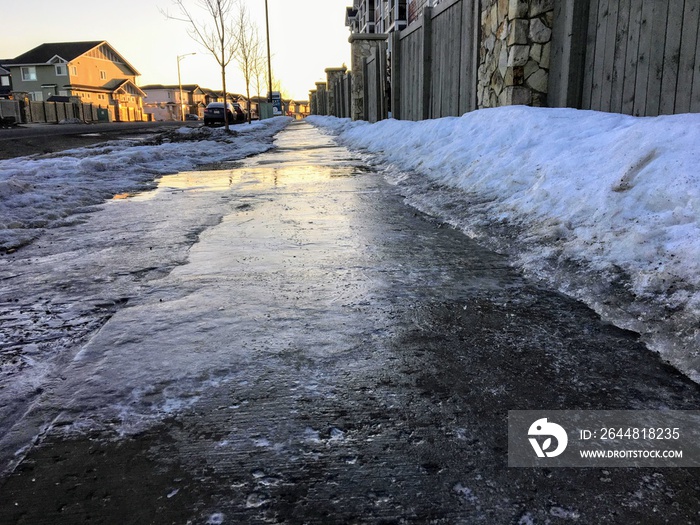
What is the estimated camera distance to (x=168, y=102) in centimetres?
10144

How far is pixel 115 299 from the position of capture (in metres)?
2.93

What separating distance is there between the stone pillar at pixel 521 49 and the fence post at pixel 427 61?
3.92 m

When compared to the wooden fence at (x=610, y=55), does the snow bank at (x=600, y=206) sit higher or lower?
lower

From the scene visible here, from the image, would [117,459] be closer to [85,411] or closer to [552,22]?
[85,411]

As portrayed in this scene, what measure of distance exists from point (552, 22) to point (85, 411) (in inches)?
269

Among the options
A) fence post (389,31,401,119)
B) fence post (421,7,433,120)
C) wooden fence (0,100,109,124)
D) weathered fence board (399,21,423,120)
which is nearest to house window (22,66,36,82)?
wooden fence (0,100,109,124)

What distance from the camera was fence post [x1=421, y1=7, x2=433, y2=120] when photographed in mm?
11164

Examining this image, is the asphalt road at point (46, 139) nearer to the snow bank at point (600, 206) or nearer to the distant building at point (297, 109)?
the snow bank at point (600, 206)

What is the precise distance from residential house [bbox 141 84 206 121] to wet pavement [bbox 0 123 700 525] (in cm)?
9917

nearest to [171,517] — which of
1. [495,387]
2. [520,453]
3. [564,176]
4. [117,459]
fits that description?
[117,459]

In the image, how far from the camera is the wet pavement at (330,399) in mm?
1399

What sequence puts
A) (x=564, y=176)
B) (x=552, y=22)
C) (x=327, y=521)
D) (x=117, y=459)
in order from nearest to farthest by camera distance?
(x=327, y=521), (x=117, y=459), (x=564, y=176), (x=552, y=22)

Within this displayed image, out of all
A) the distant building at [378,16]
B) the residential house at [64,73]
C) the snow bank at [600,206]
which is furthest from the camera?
the residential house at [64,73]

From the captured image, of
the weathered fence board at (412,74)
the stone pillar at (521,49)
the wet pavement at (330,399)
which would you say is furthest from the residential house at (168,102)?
the wet pavement at (330,399)
